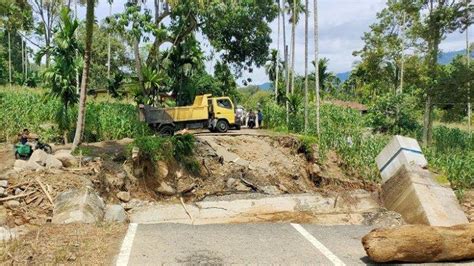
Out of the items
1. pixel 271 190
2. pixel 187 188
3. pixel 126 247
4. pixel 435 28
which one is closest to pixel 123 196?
pixel 187 188

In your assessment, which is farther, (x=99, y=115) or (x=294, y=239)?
(x=99, y=115)

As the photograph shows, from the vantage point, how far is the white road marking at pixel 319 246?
283 inches

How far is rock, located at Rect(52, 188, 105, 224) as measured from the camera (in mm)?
9008

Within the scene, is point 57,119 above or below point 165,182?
above

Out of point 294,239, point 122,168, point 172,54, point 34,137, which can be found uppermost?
point 172,54

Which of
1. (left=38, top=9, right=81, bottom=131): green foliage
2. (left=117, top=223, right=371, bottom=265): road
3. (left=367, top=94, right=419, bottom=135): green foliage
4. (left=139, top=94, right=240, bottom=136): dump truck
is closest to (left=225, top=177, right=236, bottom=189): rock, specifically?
(left=139, top=94, right=240, bottom=136): dump truck

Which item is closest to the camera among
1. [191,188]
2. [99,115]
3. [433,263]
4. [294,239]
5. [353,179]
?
[433,263]

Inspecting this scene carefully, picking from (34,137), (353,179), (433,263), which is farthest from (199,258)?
(353,179)

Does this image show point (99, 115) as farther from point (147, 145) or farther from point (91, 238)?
point (91, 238)

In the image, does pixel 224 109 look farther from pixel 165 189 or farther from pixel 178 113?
pixel 165 189

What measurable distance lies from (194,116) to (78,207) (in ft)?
36.7

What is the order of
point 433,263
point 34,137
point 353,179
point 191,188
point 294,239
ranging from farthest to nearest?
point 353,179, point 191,188, point 34,137, point 294,239, point 433,263

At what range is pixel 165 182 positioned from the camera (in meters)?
14.6

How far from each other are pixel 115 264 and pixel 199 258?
1341 mm
